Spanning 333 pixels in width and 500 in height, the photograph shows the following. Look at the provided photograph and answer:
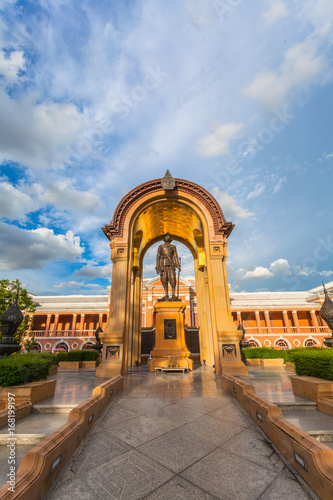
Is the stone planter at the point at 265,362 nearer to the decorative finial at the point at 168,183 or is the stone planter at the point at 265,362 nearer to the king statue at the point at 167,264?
the king statue at the point at 167,264

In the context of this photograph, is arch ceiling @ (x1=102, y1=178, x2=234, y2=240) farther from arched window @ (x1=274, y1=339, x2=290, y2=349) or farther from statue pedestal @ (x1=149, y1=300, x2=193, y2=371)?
arched window @ (x1=274, y1=339, x2=290, y2=349)

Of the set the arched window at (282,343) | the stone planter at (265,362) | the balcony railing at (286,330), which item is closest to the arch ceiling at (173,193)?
the stone planter at (265,362)

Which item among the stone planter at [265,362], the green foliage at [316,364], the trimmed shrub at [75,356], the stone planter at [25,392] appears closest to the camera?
the stone planter at [25,392]

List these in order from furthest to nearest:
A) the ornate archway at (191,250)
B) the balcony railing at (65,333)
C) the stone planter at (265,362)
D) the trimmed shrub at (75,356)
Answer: the balcony railing at (65,333), the trimmed shrub at (75,356), the stone planter at (265,362), the ornate archway at (191,250)

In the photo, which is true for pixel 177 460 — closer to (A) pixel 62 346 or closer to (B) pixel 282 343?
(B) pixel 282 343

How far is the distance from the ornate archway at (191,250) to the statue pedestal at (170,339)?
1.57m

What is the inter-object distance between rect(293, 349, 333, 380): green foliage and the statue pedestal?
20.7ft

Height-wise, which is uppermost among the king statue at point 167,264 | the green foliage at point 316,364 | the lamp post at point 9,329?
the king statue at point 167,264

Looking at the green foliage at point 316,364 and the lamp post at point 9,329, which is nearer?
the green foliage at point 316,364

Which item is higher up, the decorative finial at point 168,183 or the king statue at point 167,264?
the decorative finial at point 168,183

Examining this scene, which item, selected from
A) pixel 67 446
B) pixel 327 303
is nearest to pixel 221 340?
pixel 327 303

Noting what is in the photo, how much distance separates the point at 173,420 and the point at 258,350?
1310cm

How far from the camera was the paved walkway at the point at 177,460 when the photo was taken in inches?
104

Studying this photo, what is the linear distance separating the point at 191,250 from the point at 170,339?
8208mm
